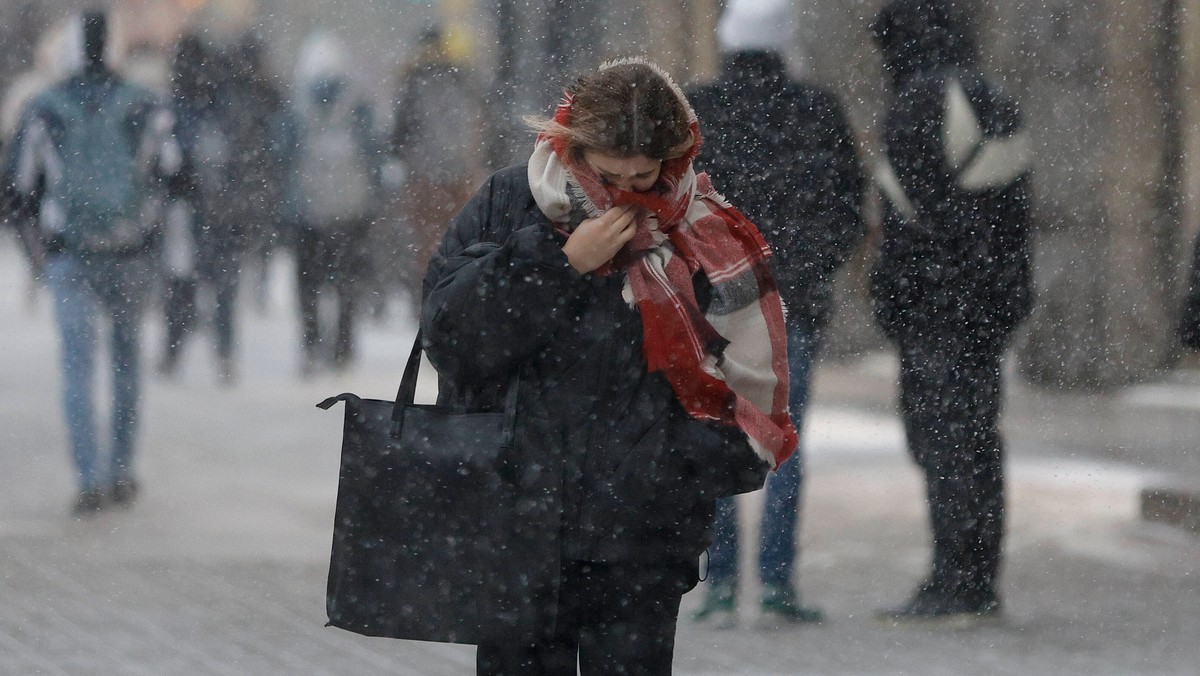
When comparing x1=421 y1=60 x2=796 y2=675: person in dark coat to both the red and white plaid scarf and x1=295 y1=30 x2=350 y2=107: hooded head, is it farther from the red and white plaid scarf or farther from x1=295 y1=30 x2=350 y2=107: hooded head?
x1=295 y1=30 x2=350 y2=107: hooded head

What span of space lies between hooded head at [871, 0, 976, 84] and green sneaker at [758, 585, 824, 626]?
161 centimetres

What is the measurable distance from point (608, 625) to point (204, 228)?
253cm

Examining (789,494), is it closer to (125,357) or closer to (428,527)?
(125,357)

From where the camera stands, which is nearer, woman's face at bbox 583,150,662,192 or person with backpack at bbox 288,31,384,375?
woman's face at bbox 583,150,662,192

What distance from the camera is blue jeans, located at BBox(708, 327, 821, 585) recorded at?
4758 mm

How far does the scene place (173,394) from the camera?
4.89 meters

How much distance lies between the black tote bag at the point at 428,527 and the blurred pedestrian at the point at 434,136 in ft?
7.10

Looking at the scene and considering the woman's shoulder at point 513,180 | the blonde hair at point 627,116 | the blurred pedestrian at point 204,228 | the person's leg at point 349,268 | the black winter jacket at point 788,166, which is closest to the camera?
the blonde hair at point 627,116

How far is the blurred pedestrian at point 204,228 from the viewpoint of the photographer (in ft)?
15.7

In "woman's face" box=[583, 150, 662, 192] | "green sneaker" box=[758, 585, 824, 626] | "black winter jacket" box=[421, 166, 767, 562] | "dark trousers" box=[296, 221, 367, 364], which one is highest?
"woman's face" box=[583, 150, 662, 192]

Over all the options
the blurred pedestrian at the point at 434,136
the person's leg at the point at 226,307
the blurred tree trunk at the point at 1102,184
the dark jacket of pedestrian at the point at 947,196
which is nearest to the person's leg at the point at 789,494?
the dark jacket of pedestrian at the point at 947,196

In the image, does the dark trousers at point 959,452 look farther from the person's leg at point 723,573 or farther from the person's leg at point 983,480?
the person's leg at point 723,573

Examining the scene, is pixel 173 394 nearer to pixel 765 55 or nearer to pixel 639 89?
pixel 765 55

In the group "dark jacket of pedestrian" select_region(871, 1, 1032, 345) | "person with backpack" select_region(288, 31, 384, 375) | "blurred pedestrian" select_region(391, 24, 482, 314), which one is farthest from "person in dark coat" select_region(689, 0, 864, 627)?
"person with backpack" select_region(288, 31, 384, 375)
